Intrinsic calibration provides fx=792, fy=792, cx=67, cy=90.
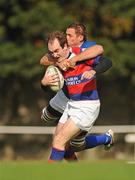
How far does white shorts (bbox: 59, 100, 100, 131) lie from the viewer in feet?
31.2

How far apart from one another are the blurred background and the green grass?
14.4 metres

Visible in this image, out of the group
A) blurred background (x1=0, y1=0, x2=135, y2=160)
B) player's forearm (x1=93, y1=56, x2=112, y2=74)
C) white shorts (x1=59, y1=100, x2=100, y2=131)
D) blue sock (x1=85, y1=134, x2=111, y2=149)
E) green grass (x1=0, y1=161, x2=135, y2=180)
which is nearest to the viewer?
green grass (x1=0, y1=161, x2=135, y2=180)

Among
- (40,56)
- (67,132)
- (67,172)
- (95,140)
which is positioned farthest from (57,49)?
(40,56)

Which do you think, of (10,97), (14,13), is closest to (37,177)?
(14,13)

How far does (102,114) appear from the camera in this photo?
2483 centimetres

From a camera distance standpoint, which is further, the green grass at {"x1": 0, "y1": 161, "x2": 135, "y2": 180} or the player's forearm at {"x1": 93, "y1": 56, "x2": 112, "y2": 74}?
the player's forearm at {"x1": 93, "y1": 56, "x2": 112, "y2": 74}

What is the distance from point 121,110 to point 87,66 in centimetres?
1546

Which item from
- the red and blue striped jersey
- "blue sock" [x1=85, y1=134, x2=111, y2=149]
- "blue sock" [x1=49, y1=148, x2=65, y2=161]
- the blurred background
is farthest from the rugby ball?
the blurred background

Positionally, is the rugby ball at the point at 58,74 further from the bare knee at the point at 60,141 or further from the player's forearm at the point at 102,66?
the bare knee at the point at 60,141

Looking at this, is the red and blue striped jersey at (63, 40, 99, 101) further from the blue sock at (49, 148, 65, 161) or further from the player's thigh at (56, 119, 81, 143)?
the blue sock at (49, 148, 65, 161)

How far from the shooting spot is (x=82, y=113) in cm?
954

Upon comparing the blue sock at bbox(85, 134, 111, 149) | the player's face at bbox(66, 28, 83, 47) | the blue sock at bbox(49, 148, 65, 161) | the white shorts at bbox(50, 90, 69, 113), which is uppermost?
the player's face at bbox(66, 28, 83, 47)

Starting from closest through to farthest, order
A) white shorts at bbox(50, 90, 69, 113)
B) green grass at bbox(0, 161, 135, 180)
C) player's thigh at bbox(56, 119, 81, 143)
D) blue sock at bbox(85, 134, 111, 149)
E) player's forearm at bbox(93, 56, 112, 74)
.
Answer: green grass at bbox(0, 161, 135, 180)
player's forearm at bbox(93, 56, 112, 74)
player's thigh at bbox(56, 119, 81, 143)
white shorts at bbox(50, 90, 69, 113)
blue sock at bbox(85, 134, 111, 149)

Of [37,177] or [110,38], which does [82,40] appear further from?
[110,38]
